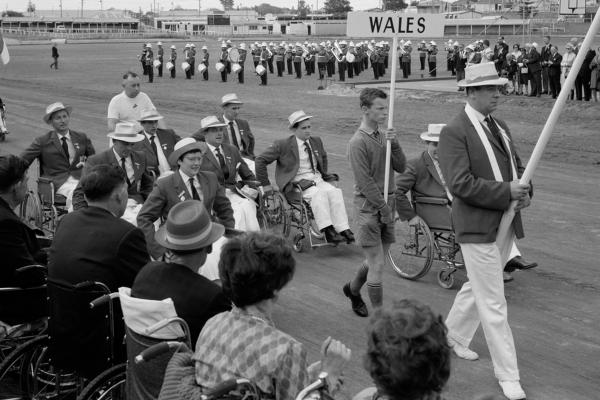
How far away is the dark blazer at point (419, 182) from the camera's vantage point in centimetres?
880

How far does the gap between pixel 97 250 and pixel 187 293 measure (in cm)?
102

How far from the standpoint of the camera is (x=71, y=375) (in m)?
5.34

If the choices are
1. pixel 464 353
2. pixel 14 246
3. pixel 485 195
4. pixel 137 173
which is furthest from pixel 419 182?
pixel 14 246

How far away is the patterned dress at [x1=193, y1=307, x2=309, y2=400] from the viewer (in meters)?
3.41

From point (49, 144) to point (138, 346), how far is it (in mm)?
6262

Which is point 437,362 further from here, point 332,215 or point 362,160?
point 332,215

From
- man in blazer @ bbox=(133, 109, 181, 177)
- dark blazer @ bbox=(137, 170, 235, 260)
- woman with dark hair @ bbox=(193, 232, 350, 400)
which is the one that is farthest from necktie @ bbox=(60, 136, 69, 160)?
woman with dark hair @ bbox=(193, 232, 350, 400)

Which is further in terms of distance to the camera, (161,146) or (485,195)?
(161,146)

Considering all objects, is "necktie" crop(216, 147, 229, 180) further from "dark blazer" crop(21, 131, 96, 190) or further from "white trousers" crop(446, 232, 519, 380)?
"white trousers" crop(446, 232, 519, 380)

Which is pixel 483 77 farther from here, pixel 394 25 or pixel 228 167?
pixel 228 167

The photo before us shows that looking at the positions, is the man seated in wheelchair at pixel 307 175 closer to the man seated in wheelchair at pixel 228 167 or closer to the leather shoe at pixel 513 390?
the man seated in wheelchair at pixel 228 167

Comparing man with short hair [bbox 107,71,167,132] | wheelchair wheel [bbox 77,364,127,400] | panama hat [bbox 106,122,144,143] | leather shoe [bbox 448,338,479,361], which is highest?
man with short hair [bbox 107,71,167,132]

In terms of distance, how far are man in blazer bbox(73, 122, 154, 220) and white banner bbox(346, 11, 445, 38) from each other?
262 cm

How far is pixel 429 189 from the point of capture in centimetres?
888
